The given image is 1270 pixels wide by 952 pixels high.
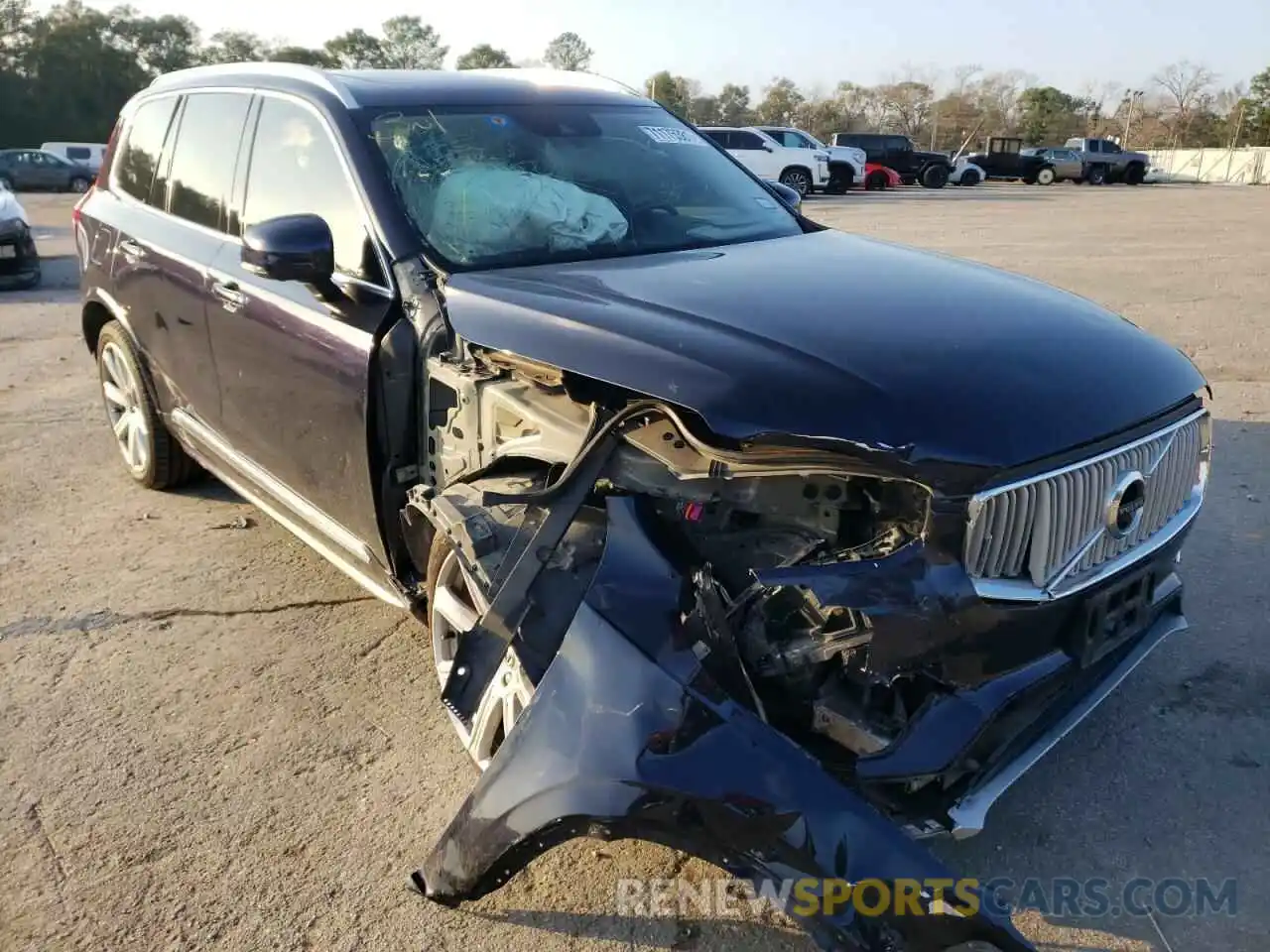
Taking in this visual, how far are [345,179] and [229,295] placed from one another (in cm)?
80

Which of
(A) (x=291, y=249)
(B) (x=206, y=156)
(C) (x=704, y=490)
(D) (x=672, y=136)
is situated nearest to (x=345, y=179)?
(A) (x=291, y=249)

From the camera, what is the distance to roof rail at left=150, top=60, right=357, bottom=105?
3.64 meters

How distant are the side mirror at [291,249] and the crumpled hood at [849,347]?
0.47 metres

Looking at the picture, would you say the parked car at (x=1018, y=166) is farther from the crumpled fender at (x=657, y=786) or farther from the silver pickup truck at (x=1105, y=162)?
the crumpled fender at (x=657, y=786)

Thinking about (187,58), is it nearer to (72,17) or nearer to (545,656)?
(72,17)

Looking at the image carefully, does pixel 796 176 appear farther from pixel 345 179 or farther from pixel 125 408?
pixel 345 179

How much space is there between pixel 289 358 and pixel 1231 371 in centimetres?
664

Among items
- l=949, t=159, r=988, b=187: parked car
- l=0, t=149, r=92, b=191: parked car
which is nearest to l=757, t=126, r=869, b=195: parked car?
l=949, t=159, r=988, b=187: parked car

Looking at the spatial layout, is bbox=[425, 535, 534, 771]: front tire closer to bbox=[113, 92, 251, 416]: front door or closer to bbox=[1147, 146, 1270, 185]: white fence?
bbox=[113, 92, 251, 416]: front door

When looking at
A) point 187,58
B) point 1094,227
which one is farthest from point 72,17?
point 1094,227

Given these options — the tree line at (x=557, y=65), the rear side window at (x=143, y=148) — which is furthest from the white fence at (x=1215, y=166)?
the rear side window at (x=143, y=148)

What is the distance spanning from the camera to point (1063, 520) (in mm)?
2250

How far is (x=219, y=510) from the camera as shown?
201 inches

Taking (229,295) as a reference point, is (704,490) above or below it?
below
